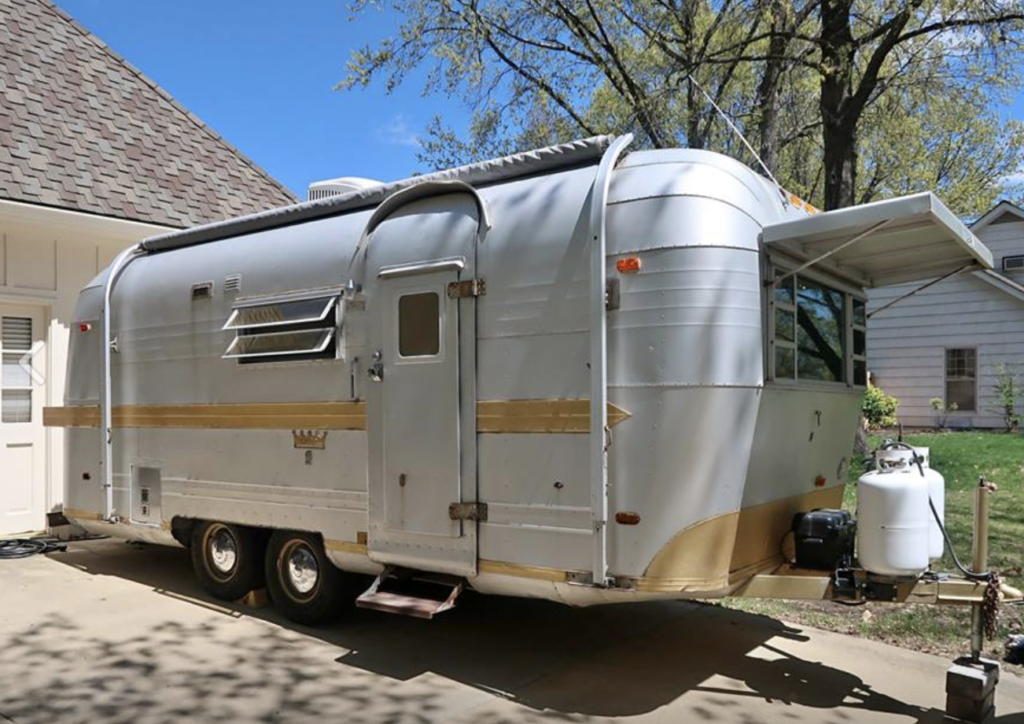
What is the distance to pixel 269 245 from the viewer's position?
627 cm

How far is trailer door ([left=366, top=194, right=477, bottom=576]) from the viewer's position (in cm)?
503

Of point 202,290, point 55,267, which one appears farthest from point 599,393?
point 55,267

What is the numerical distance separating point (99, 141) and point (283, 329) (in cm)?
605

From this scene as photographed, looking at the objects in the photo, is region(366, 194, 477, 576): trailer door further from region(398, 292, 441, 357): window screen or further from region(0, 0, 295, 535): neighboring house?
region(0, 0, 295, 535): neighboring house

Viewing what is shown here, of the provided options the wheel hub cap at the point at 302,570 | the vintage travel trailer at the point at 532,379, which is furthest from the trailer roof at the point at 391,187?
the wheel hub cap at the point at 302,570

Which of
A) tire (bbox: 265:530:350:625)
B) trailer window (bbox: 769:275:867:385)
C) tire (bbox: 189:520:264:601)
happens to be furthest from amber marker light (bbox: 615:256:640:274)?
tire (bbox: 189:520:264:601)

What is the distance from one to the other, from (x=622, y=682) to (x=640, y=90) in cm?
1041

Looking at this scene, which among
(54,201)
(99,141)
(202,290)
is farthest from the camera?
(99,141)

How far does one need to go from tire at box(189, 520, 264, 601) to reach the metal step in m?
1.54

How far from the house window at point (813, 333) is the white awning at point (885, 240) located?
189mm

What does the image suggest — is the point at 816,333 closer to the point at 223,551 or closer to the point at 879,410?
the point at 223,551

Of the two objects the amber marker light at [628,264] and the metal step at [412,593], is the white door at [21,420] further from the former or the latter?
the amber marker light at [628,264]

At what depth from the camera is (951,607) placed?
18.3 feet

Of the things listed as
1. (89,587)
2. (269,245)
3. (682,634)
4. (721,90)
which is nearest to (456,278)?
(269,245)
